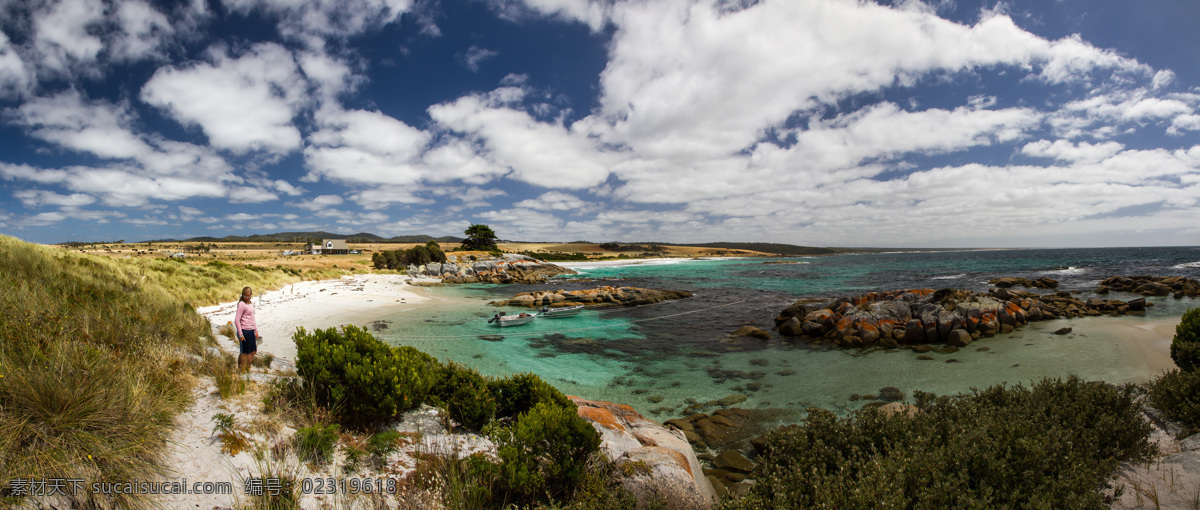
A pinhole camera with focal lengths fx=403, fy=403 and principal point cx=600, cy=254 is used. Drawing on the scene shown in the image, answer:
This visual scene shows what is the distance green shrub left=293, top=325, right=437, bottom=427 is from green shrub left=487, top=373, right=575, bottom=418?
115 cm

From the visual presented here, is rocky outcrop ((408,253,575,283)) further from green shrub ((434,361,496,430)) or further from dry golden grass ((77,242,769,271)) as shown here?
green shrub ((434,361,496,430))

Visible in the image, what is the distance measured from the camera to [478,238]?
9350cm

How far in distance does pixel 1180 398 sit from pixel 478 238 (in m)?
95.1

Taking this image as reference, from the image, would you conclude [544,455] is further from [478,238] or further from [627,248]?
[627,248]

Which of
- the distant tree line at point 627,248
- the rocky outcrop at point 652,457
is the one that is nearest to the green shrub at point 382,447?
the rocky outcrop at point 652,457

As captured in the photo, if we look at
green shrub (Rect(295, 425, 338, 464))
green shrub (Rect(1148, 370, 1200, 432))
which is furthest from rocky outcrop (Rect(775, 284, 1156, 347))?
green shrub (Rect(295, 425, 338, 464))

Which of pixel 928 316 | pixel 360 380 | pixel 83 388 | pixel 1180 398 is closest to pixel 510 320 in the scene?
pixel 360 380

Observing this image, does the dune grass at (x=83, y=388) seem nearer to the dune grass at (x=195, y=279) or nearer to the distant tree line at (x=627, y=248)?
the dune grass at (x=195, y=279)

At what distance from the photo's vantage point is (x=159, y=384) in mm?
4945

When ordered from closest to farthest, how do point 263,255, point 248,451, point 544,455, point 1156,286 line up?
point 248,451 → point 544,455 → point 1156,286 → point 263,255

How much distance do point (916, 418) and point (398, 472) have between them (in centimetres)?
674

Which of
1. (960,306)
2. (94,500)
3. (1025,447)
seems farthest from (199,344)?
(960,306)

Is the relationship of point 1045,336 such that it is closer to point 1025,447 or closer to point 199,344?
point 1025,447

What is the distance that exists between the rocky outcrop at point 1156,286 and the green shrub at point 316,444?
44052 millimetres
